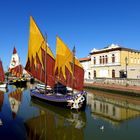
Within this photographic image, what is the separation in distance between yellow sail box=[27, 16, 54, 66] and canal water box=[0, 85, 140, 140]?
33.4ft

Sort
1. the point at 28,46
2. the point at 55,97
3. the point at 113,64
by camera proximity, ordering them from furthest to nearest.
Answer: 1. the point at 113,64
2. the point at 28,46
3. the point at 55,97

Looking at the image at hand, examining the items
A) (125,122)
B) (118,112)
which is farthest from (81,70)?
(125,122)

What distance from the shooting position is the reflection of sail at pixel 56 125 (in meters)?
19.8

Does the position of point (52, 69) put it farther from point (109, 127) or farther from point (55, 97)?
point (109, 127)

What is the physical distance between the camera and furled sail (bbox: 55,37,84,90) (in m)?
32.1

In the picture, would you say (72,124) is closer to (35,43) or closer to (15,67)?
(35,43)

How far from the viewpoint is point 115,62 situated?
64.1 m

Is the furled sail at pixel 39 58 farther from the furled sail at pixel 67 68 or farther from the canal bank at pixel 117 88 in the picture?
the canal bank at pixel 117 88

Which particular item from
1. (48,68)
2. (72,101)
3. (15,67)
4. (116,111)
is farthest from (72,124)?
(15,67)

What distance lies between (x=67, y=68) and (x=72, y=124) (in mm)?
11738

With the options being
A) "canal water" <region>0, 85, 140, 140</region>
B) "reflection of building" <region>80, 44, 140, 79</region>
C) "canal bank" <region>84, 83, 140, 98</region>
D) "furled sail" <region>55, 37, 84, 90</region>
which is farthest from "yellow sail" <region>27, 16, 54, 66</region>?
"reflection of building" <region>80, 44, 140, 79</region>

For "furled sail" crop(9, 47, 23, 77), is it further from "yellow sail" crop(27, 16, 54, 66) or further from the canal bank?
"yellow sail" crop(27, 16, 54, 66)

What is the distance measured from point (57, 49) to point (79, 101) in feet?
33.0

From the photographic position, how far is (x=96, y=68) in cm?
7119
